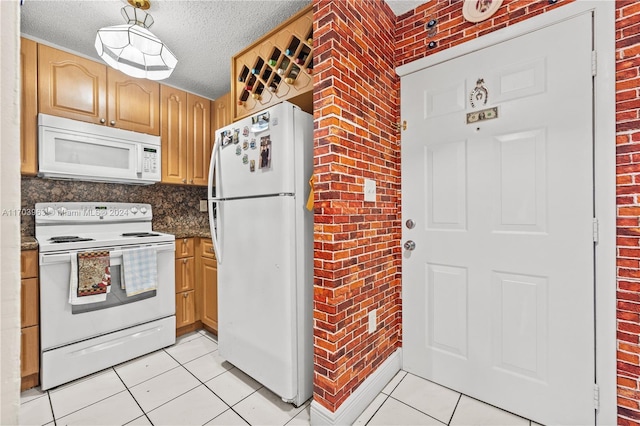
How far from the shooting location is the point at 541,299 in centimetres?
157

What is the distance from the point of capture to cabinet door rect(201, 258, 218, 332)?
2.62m

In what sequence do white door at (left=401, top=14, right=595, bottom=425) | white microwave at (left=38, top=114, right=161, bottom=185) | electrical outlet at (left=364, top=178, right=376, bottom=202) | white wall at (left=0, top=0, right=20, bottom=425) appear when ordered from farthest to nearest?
white microwave at (left=38, top=114, right=161, bottom=185), electrical outlet at (left=364, top=178, right=376, bottom=202), white door at (left=401, top=14, right=595, bottom=425), white wall at (left=0, top=0, right=20, bottom=425)

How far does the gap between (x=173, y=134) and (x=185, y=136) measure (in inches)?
4.9

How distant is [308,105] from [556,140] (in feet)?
4.93

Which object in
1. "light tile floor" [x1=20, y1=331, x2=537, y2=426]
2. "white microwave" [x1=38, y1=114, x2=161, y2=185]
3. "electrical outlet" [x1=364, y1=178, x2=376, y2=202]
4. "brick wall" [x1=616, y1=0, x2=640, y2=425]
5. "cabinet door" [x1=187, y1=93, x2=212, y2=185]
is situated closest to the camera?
"brick wall" [x1=616, y1=0, x2=640, y2=425]

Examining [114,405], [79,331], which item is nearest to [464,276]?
[114,405]

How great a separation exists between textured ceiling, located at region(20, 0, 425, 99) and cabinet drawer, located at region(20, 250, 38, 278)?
5.38ft

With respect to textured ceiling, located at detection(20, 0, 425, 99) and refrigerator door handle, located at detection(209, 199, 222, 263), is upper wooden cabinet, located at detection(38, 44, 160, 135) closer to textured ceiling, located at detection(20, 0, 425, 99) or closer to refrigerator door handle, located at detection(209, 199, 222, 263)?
textured ceiling, located at detection(20, 0, 425, 99)

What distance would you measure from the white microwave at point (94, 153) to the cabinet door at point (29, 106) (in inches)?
1.7

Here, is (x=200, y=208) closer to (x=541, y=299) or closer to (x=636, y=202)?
(x=541, y=299)

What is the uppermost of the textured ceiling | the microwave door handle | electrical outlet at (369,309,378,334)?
the textured ceiling

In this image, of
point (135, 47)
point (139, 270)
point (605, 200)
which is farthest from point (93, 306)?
point (605, 200)

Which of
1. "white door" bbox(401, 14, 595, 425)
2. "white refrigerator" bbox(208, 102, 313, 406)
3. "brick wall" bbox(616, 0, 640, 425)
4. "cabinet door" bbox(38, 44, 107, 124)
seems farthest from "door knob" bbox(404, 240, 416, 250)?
"cabinet door" bbox(38, 44, 107, 124)

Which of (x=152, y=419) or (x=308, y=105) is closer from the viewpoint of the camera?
(x=152, y=419)
